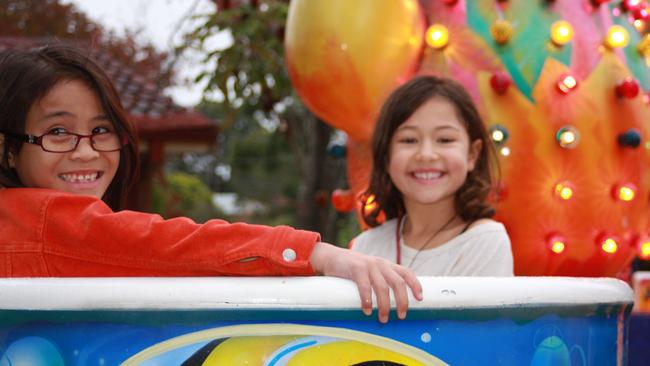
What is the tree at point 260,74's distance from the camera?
15.9ft

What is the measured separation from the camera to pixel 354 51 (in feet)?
7.68

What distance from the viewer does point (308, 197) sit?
19.7 ft

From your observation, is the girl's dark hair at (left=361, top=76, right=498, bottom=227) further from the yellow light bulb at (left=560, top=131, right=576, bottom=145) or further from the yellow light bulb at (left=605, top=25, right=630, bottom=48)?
the yellow light bulb at (left=605, top=25, right=630, bottom=48)

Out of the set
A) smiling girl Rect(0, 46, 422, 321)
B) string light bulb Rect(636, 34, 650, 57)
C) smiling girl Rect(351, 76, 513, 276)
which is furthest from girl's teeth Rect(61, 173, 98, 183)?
string light bulb Rect(636, 34, 650, 57)

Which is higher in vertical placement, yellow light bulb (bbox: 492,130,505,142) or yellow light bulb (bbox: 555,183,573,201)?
yellow light bulb (bbox: 492,130,505,142)

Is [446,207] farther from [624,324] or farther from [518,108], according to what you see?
[624,324]

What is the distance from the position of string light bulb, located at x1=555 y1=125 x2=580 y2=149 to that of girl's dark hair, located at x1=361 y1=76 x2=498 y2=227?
358 millimetres

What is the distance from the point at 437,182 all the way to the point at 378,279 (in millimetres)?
876

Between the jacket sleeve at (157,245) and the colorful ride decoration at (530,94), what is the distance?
1.28 m

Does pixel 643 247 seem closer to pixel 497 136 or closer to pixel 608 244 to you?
pixel 608 244

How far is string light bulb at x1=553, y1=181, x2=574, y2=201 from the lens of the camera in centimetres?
238

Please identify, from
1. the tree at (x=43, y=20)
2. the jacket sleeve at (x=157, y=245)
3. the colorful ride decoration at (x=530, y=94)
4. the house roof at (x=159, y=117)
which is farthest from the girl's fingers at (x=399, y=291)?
the tree at (x=43, y=20)

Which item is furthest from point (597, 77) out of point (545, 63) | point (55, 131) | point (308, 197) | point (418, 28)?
point (308, 197)

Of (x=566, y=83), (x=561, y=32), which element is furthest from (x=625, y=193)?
(x=561, y=32)
